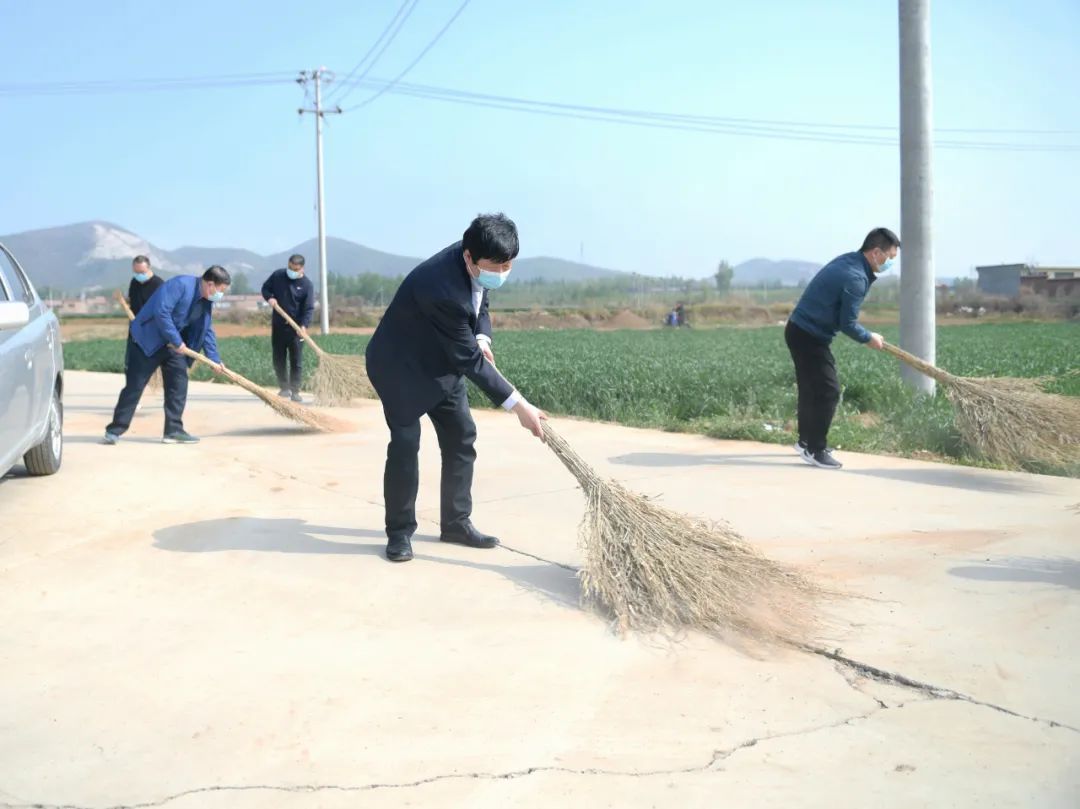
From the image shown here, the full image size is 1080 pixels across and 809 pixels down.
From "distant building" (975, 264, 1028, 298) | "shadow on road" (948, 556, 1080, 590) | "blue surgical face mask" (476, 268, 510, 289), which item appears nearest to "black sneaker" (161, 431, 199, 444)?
"blue surgical face mask" (476, 268, 510, 289)

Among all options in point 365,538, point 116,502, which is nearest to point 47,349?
point 116,502

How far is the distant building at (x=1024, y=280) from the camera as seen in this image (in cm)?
5378

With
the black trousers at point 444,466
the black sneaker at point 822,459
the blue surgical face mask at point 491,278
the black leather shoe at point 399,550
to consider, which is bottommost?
the black leather shoe at point 399,550

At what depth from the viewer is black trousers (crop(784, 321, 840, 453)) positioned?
7.70 metres

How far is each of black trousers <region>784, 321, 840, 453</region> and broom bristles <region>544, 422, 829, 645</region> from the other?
10.2 ft

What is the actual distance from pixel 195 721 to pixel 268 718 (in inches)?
9.3

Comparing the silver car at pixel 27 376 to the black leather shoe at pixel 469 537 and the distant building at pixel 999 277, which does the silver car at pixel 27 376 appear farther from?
the distant building at pixel 999 277

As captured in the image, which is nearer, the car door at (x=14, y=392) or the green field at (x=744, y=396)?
the car door at (x=14, y=392)

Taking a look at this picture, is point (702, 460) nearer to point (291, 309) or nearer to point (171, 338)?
point (171, 338)

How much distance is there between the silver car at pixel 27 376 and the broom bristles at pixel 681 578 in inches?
113

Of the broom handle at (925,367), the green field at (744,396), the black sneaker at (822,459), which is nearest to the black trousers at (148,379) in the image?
the green field at (744,396)

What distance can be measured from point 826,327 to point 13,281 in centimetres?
578

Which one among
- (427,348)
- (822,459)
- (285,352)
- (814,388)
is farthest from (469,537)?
(285,352)

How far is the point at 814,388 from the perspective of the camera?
779 centimetres
